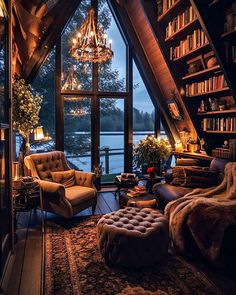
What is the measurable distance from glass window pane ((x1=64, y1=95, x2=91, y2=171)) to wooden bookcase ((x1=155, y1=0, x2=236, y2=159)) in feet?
6.93

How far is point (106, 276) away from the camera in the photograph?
8.34ft

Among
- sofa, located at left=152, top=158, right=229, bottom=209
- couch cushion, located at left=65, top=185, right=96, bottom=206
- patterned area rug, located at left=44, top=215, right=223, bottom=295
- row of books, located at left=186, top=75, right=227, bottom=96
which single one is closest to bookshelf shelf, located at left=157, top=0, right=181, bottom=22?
row of books, located at left=186, top=75, right=227, bottom=96

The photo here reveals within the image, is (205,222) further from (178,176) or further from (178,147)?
(178,147)

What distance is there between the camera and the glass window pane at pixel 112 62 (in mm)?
6106

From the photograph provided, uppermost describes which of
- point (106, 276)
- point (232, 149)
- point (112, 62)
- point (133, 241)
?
point (112, 62)

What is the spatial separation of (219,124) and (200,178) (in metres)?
1.37

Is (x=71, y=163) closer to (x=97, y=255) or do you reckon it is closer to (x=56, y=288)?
(x=97, y=255)

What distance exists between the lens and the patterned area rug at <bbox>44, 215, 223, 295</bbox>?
2.33m

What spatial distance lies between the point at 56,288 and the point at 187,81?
172 inches

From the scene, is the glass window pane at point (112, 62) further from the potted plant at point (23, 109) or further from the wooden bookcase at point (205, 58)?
the potted plant at point (23, 109)

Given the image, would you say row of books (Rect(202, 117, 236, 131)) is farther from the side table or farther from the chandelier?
the side table

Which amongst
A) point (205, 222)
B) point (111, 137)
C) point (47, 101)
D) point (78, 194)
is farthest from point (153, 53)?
point (205, 222)

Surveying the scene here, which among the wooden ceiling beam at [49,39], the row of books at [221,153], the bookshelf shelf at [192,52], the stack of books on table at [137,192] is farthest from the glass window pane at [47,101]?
the row of books at [221,153]

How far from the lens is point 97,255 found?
117 inches
